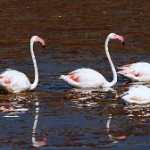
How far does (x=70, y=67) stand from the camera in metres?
16.5

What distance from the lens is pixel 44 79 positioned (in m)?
15.3

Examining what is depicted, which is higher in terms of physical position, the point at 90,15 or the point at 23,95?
the point at 90,15

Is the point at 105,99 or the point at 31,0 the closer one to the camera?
the point at 105,99

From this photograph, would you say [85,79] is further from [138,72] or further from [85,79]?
[138,72]

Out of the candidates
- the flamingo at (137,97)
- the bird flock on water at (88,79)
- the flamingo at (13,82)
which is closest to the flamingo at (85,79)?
the bird flock on water at (88,79)

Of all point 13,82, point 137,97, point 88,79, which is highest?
point 13,82

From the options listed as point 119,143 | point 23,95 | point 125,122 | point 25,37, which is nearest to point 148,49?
point 25,37

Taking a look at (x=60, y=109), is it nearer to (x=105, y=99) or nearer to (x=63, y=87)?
(x=105, y=99)

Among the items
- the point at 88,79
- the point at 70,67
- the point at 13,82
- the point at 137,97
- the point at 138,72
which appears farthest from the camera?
the point at 70,67

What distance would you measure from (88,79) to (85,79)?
52 millimetres

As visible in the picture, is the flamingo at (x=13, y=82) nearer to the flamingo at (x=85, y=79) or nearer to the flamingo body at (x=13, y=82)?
the flamingo body at (x=13, y=82)

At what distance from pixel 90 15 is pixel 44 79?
10483mm

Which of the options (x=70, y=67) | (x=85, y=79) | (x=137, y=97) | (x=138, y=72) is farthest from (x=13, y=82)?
(x=70, y=67)

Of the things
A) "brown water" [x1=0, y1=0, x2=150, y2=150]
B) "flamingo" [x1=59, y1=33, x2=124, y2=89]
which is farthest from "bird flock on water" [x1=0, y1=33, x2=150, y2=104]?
"brown water" [x1=0, y1=0, x2=150, y2=150]
